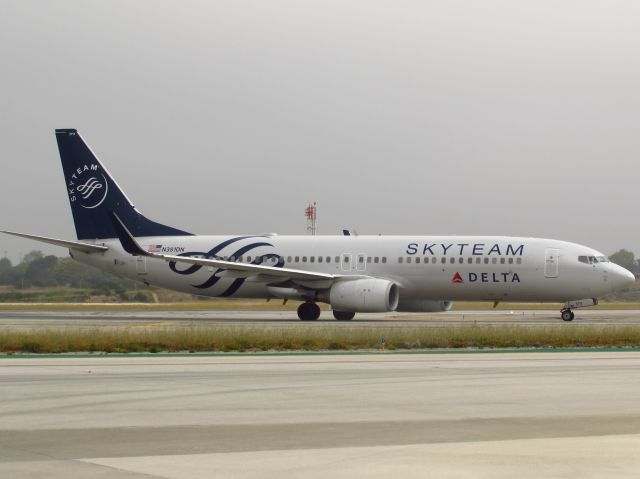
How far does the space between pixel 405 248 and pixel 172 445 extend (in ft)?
112

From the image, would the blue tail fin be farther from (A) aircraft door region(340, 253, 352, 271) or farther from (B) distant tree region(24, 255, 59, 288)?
(B) distant tree region(24, 255, 59, 288)

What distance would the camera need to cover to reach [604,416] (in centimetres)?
1306

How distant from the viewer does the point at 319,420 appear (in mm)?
12750

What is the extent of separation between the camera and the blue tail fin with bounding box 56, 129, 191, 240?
49656 millimetres

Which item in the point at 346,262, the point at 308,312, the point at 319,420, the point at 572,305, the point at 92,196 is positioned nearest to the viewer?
the point at 319,420

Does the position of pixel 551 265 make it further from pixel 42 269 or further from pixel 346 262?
pixel 42 269

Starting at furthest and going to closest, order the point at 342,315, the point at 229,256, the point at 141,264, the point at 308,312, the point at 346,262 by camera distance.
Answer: the point at 141,264 → the point at 229,256 → the point at 346,262 → the point at 342,315 → the point at 308,312

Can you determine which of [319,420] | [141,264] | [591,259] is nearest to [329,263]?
[141,264]

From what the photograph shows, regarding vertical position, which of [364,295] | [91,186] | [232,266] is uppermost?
[91,186]

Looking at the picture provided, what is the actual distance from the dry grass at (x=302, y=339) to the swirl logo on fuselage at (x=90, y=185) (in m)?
20.4

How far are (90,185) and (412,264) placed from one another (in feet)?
50.7

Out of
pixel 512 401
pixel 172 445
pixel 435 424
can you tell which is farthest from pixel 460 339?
pixel 172 445

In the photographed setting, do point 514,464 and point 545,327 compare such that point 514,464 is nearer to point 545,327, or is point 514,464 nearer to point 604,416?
point 604,416

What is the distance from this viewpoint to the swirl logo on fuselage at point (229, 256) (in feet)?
152
